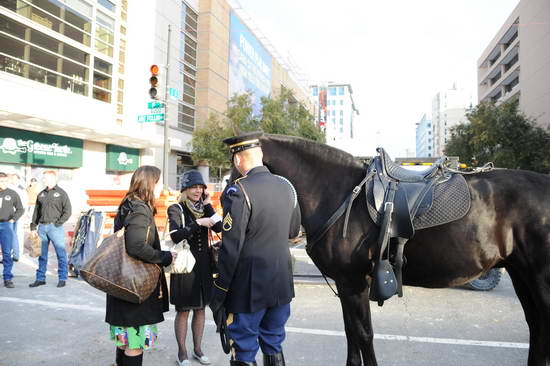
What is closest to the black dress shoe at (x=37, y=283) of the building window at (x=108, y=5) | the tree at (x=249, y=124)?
the tree at (x=249, y=124)

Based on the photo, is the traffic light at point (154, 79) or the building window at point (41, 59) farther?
the building window at point (41, 59)

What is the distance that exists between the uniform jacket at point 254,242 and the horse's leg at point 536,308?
188 centimetres

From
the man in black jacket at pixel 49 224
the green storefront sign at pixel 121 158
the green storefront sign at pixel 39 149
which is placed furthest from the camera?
the green storefront sign at pixel 121 158

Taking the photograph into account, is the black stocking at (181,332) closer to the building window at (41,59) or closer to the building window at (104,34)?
the building window at (41,59)

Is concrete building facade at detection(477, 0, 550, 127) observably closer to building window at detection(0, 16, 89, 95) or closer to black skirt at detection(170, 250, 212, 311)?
building window at detection(0, 16, 89, 95)

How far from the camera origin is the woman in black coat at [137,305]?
285cm

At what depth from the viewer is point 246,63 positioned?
1574 inches

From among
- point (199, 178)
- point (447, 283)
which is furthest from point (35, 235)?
point (447, 283)

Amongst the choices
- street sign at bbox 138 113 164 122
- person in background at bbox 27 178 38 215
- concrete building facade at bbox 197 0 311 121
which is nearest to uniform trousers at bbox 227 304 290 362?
street sign at bbox 138 113 164 122

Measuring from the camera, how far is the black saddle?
2729mm

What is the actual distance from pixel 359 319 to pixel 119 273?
184 centimetres

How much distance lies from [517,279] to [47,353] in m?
4.53

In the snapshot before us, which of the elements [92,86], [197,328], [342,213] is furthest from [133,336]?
[92,86]

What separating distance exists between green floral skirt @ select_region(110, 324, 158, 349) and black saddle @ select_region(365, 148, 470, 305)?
1789mm
